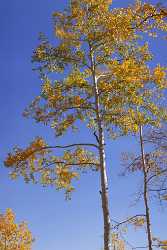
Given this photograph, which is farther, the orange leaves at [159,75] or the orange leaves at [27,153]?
the orange leaves at [159,75]

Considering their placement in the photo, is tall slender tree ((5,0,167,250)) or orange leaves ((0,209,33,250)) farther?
orange leaves ((0,209,33,250))

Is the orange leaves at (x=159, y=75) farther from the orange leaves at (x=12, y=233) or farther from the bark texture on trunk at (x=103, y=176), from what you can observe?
the orange leaves at (x=12, y=233)

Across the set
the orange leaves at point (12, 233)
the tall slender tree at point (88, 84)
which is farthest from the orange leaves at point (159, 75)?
the orange leaves at point (12, 233)

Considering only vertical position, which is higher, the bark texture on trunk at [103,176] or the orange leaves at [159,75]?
the orange leaves at [159,75]

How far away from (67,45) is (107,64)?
1.49 m

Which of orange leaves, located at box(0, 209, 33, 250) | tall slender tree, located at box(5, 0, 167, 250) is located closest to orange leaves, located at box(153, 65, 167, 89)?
tall slender tree, located at box(5, 0, 167, 250)

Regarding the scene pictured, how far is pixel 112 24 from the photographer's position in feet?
51.0

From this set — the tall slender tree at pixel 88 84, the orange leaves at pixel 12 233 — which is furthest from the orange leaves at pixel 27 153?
the orange leaves at pixel 12 233

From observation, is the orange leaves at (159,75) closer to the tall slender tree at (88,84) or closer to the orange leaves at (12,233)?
the tall slender tree at (88,84)

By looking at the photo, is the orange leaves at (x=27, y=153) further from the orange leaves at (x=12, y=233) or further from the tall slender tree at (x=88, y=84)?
the orange leaves at (x=12, y=233)

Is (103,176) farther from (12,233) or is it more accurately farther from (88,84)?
(12,233)

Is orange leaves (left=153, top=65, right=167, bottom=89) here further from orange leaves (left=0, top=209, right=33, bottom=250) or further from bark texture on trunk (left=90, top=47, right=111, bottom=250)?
orange leaves (left=0, top=209, right=33, bottom=250)

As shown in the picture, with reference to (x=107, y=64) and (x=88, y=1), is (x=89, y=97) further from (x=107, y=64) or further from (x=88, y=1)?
(x=88, y=1)

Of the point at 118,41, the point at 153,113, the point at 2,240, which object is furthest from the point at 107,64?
the point at 2,240
